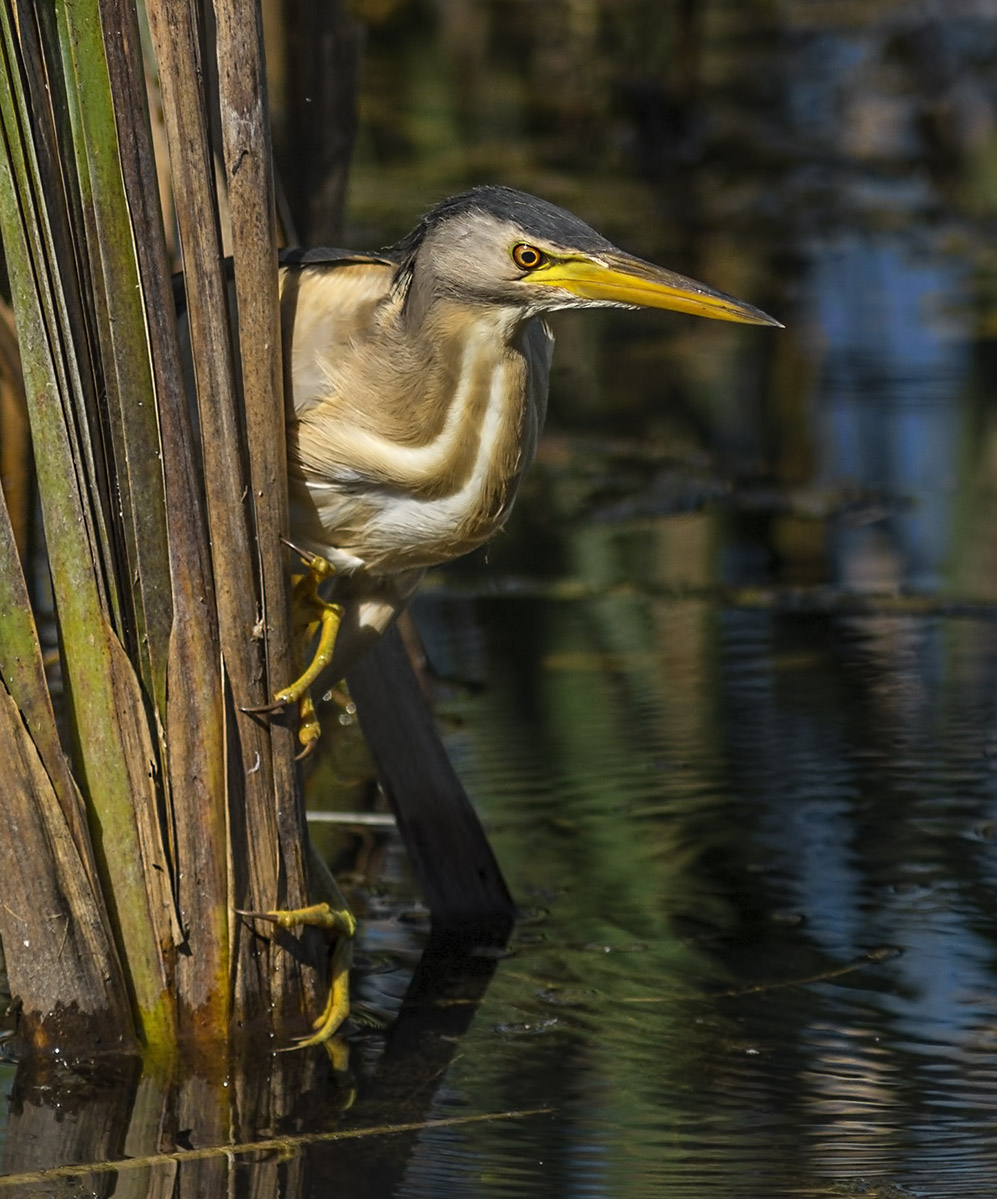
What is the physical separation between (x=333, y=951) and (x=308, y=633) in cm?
41

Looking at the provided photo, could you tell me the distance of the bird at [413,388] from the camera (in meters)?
2.42

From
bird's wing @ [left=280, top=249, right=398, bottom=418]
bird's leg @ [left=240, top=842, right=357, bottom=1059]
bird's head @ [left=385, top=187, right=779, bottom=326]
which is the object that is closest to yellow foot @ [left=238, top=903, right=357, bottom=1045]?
bird's leg @ [left=240, top=842, right=357, bottom=1059]

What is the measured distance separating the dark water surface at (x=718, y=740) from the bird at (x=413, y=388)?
34cm

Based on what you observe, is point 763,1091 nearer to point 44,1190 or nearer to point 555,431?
point 44,1190

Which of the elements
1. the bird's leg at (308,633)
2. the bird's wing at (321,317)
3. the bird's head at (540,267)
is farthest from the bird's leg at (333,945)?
the bird's head at (540,267)

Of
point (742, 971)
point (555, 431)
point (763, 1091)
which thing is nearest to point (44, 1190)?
point (763, 1091)

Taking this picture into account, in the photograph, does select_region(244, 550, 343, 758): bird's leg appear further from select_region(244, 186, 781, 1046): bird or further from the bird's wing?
the bird's wing

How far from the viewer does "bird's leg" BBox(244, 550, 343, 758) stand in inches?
96.0

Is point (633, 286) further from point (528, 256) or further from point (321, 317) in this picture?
point (321, 317)

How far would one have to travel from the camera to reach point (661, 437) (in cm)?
536

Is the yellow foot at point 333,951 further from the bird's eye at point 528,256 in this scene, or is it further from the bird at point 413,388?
the bird's eye at point 528,256

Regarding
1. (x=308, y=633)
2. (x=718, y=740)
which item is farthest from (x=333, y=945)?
(x=718, y=740)

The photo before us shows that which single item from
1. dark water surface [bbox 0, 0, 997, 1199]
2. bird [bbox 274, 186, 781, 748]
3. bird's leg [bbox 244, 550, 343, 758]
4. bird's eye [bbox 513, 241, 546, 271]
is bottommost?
dark water surface [bbox 0, 0, 997, 1199]

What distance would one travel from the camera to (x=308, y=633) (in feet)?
8.70
